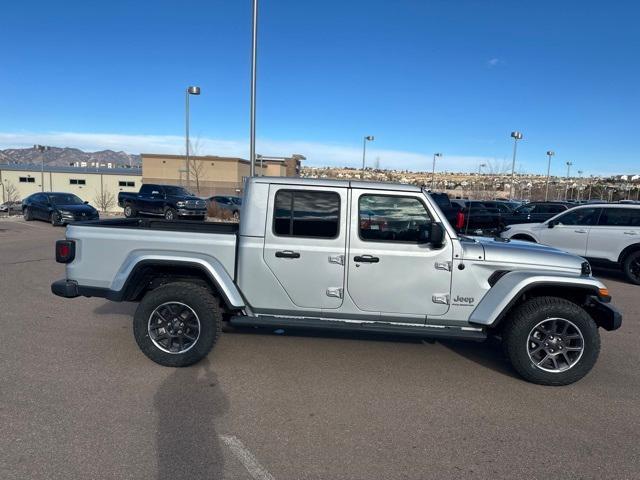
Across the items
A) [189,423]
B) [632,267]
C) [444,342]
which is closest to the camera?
[189,423]

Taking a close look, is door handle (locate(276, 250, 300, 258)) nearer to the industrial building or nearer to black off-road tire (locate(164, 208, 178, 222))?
black off-road tire (locate(164, 208, 178, 222))

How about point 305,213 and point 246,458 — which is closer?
point 246,458

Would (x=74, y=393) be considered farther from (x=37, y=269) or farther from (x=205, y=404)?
(x=37, y=269)

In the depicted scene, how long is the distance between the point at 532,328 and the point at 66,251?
15.6 feet

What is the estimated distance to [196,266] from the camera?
4520 millimetres

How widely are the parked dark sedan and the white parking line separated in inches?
686

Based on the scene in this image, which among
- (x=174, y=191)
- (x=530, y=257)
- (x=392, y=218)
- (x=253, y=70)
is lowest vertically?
(x=530, y=257)

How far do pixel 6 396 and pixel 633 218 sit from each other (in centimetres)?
1142

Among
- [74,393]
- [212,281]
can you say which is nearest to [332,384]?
[212,281]

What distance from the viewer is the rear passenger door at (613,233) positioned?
978 cm

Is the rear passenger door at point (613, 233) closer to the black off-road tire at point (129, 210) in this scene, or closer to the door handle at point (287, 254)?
the door handle at point (287, 254)

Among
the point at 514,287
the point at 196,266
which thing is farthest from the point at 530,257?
the point at 196,266

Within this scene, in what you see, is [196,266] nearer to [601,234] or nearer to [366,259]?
[366,259]

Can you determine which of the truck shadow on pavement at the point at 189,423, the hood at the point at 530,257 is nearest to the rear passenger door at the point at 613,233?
the hood at the point at 530,257
